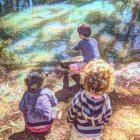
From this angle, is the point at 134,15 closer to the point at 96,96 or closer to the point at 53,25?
the point at 53,25

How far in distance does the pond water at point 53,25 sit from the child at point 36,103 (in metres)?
2.74

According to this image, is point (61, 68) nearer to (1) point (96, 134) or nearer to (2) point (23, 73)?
(2) point (23, 73)

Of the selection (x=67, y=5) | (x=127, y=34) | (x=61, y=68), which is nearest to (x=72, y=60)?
(x=61, y=68)

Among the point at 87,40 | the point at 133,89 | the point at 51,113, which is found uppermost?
the point at 87,40

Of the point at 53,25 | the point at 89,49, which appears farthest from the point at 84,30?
the point at 53,25

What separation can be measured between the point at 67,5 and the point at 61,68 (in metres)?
4.47

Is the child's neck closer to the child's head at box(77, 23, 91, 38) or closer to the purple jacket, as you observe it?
the purple jacket

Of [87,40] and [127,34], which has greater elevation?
[87,40]

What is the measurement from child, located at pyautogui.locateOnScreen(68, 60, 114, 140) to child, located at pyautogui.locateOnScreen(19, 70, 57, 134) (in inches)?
25.3

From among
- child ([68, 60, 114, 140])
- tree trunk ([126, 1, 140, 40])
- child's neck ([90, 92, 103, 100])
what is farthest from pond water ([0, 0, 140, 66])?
child's neck ([90, 92, 103, 100])

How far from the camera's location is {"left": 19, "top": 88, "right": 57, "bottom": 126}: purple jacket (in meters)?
4.52

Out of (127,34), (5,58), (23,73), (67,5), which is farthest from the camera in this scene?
(67,5)

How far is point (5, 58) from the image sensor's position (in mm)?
7020

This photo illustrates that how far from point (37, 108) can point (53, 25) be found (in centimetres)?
500
